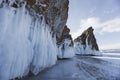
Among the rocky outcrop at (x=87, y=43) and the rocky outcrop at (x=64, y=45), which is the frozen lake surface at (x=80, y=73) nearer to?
the rocky outcrop at (x=64, y=45)

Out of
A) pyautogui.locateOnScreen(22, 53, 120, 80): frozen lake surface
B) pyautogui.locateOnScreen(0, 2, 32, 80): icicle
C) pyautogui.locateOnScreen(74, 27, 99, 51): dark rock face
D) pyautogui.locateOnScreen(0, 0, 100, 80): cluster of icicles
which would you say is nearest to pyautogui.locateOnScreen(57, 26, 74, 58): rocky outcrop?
pyautogui.locateOnScreen(22, 53, 120, 80): frozen lake surface

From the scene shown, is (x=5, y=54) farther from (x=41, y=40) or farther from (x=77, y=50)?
(x=77, y=50)

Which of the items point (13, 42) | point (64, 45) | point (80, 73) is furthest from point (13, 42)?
point (64, 45)

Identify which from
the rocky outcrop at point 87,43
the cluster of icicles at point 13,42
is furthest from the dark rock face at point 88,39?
the cluster of icicles at point 13,42

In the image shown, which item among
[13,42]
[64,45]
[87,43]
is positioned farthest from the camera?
[87,43]

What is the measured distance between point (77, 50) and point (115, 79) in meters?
74.0

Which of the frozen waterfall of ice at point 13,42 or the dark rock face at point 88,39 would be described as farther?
the dark rock face at point 88,39

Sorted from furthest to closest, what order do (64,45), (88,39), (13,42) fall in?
(88,39), (64,45), (13,42)

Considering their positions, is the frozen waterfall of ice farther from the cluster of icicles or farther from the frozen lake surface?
the frozen lake surface

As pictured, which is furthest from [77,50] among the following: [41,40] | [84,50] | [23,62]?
[23,62]

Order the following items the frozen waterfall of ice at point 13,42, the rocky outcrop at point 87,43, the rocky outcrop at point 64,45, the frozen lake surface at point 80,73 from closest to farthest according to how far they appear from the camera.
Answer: the frozen waterfall of ice at point 13,42 < the frozen lake surface at point 80,73 < the rocky outcrop at point 64,45 < the rocky outcrop at point 87,43

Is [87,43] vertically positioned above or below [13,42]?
above

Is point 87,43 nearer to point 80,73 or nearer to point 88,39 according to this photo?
point 88,39

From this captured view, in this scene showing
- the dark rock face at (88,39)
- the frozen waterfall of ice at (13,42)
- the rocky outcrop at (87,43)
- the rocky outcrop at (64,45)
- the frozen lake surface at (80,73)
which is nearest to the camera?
the frozen waterfall of ice at (13,42)
